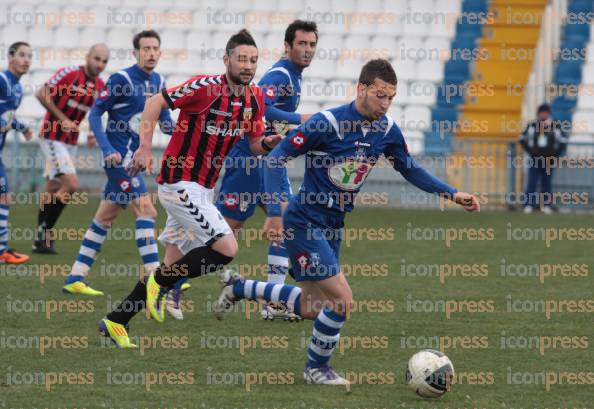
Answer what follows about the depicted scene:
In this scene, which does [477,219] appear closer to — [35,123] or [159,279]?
[35,123]

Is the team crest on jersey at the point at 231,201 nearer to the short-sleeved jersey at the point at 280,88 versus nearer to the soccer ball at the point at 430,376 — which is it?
the short-sleeved jersey at the point at 280,88

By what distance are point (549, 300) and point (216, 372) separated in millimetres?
3953

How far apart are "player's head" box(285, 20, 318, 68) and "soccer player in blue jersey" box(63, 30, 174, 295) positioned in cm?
121

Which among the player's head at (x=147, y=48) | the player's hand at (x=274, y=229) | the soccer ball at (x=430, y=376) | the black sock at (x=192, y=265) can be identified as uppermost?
the player's head at (x=147, y=48)

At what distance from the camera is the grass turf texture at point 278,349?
606 cm

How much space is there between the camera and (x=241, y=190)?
8.68 m

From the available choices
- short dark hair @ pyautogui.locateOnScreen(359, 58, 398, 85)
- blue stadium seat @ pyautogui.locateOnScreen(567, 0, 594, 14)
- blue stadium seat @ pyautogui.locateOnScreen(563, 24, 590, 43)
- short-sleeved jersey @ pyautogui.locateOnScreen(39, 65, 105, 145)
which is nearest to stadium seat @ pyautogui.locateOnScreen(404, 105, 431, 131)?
blue stadium seat @ pyautogui.locateOnScreen(563, 24, 590, 43)

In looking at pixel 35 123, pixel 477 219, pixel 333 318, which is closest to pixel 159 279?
pixel 333 318

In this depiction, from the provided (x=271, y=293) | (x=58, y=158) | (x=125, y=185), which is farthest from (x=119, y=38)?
(x=271, y=293)

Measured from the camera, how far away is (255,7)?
22.3 metres

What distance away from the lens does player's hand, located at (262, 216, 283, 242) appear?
686 centimetres

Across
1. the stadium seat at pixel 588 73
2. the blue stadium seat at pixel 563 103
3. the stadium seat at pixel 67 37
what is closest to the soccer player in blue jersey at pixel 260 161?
the blue stadium seat at pixel 563 103

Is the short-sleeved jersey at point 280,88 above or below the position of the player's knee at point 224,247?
above

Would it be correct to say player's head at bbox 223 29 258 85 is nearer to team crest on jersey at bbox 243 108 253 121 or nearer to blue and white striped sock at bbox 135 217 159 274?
team crest on jersey at bbox 243 108 253 121
